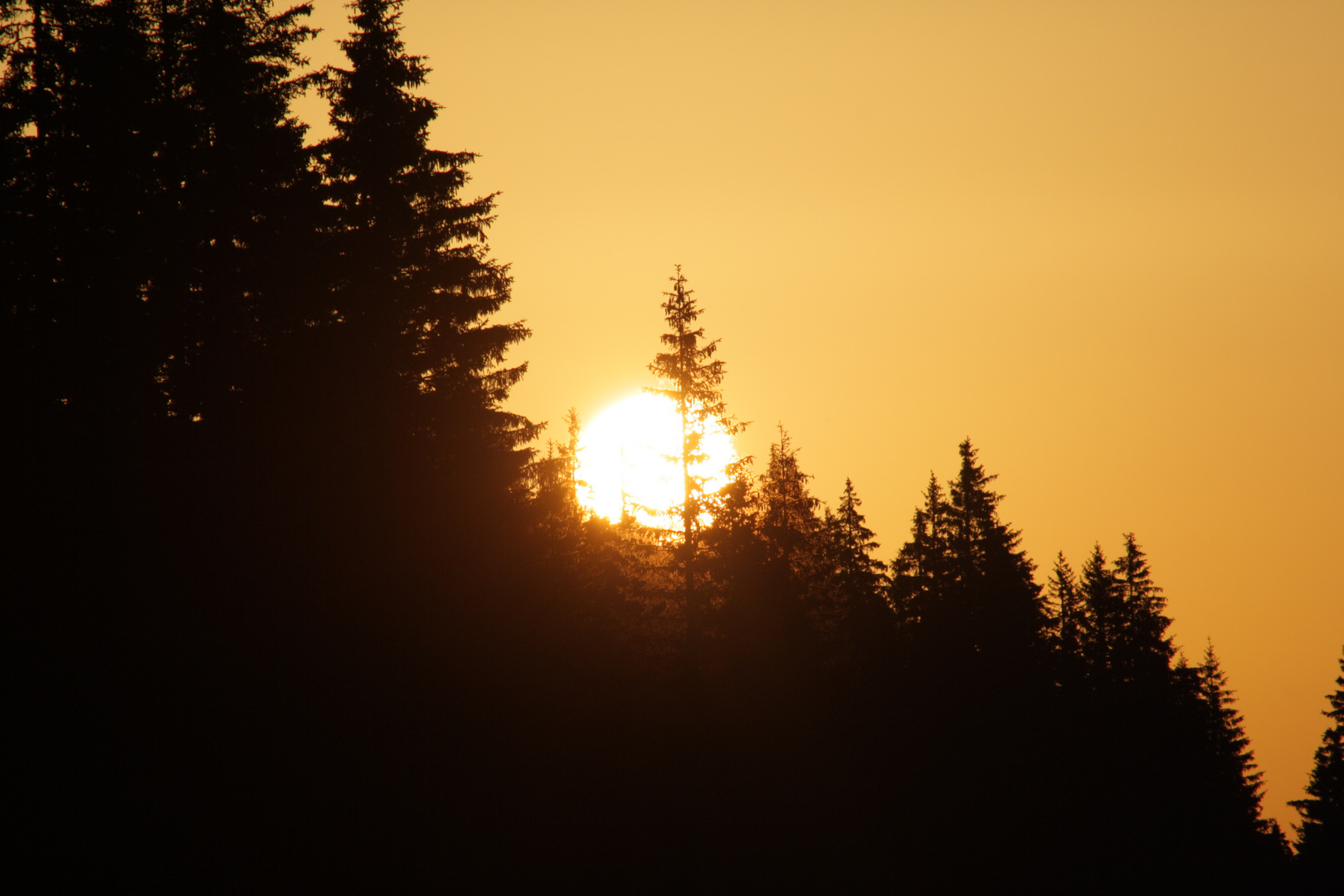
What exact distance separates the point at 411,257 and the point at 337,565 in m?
8.72

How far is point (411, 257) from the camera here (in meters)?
27.5

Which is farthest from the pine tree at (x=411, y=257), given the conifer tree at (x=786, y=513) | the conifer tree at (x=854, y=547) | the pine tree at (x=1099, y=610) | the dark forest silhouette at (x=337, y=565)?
the pine tree at (x=1099, y=610)

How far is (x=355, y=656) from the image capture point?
74.5 ft

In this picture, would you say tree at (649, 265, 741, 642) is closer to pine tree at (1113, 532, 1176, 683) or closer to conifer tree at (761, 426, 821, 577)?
conifer tree at (761, 426, 821, 577)

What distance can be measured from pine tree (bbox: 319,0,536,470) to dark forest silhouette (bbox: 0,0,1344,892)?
0.29 ft

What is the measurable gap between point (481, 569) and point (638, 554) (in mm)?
8313

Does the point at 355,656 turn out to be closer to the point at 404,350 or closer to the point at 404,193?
the point at 404,350

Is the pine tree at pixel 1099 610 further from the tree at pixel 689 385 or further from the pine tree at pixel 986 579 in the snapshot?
the tree at pixel 689 385

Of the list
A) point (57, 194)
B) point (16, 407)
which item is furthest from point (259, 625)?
point (57, 194)

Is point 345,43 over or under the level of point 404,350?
over

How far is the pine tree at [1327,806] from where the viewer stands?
61219 mm

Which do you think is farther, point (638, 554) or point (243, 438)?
point (638, 554)

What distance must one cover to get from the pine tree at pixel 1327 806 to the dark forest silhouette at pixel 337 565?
37.3m

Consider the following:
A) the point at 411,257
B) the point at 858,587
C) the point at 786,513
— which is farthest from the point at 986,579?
the point at 411,257
